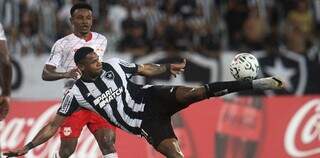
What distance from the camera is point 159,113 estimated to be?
10250mm

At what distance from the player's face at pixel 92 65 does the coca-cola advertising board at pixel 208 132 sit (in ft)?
9.56

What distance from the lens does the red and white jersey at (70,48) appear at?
436 inches

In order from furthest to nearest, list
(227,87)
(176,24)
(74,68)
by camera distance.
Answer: (176,24) < (74,68) < (227,87)

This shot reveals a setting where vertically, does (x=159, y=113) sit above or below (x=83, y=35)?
below

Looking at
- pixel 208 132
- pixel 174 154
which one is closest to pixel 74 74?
pixel 174 154

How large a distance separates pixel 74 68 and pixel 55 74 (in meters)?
0.22

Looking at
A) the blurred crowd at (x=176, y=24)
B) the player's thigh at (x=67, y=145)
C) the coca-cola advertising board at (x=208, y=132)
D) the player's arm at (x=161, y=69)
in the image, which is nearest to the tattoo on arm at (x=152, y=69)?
the player's arm at (x=161, y=69)

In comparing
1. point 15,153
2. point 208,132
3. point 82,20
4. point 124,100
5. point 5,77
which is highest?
point 82,20

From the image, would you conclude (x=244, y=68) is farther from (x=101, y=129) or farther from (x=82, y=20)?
(x=82, y=20)

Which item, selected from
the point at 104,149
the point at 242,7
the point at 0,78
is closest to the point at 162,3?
the point at 242,7

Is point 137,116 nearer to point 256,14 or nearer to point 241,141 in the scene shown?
point 241,141

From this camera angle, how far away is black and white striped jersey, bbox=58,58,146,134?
10.3m

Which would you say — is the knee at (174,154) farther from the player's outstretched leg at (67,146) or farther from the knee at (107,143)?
the player's outstretched leg at (67,146)

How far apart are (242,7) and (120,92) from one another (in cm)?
764
